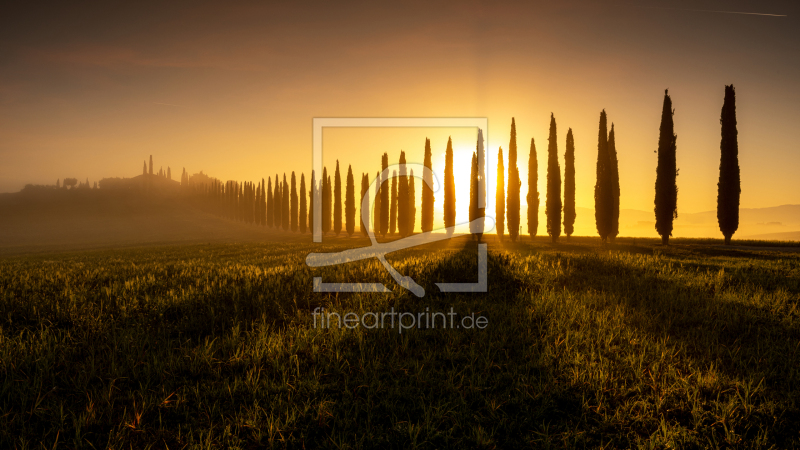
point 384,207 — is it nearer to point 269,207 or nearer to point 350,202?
point 350,202

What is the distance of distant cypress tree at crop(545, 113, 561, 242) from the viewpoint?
110ft

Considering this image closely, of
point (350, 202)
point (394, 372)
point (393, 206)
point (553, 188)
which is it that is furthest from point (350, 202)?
point (394, 372)

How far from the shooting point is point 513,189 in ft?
121

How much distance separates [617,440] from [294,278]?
259 inches

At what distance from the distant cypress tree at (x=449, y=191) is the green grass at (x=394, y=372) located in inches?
1427

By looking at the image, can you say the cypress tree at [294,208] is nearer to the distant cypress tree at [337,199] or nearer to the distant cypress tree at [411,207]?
the distant cypress tree at [337,199]

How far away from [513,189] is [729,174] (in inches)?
672

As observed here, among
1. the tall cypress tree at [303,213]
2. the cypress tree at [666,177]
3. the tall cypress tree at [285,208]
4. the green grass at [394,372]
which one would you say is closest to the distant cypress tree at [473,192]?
the cypress tree at [666,177]

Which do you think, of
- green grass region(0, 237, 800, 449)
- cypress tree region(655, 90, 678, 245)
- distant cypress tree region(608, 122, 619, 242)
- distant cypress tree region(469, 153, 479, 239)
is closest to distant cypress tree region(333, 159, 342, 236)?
distant cypress tree region(469, 153, 479, 239)

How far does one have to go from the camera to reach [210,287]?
7016mm

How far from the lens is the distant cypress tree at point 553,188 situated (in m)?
33.5

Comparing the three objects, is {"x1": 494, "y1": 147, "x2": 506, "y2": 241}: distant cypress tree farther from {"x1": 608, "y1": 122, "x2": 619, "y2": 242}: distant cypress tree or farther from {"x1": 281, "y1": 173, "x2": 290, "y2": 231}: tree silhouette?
{"x1": 281, "y1": 173, "x2": 290, "y2": 231}: tree silhouette

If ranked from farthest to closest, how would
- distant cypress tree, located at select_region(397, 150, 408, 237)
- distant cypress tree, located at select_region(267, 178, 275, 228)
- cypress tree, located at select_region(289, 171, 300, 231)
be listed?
distant cypress tree, located at select_region(267, 178, 275, 228), cypress tree, located at select_region(289, 171, 300, 231), distant cypress tree, located at select_region(397, 150, 408, 237)

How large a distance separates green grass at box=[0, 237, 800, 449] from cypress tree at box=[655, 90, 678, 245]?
2542 centimetres
